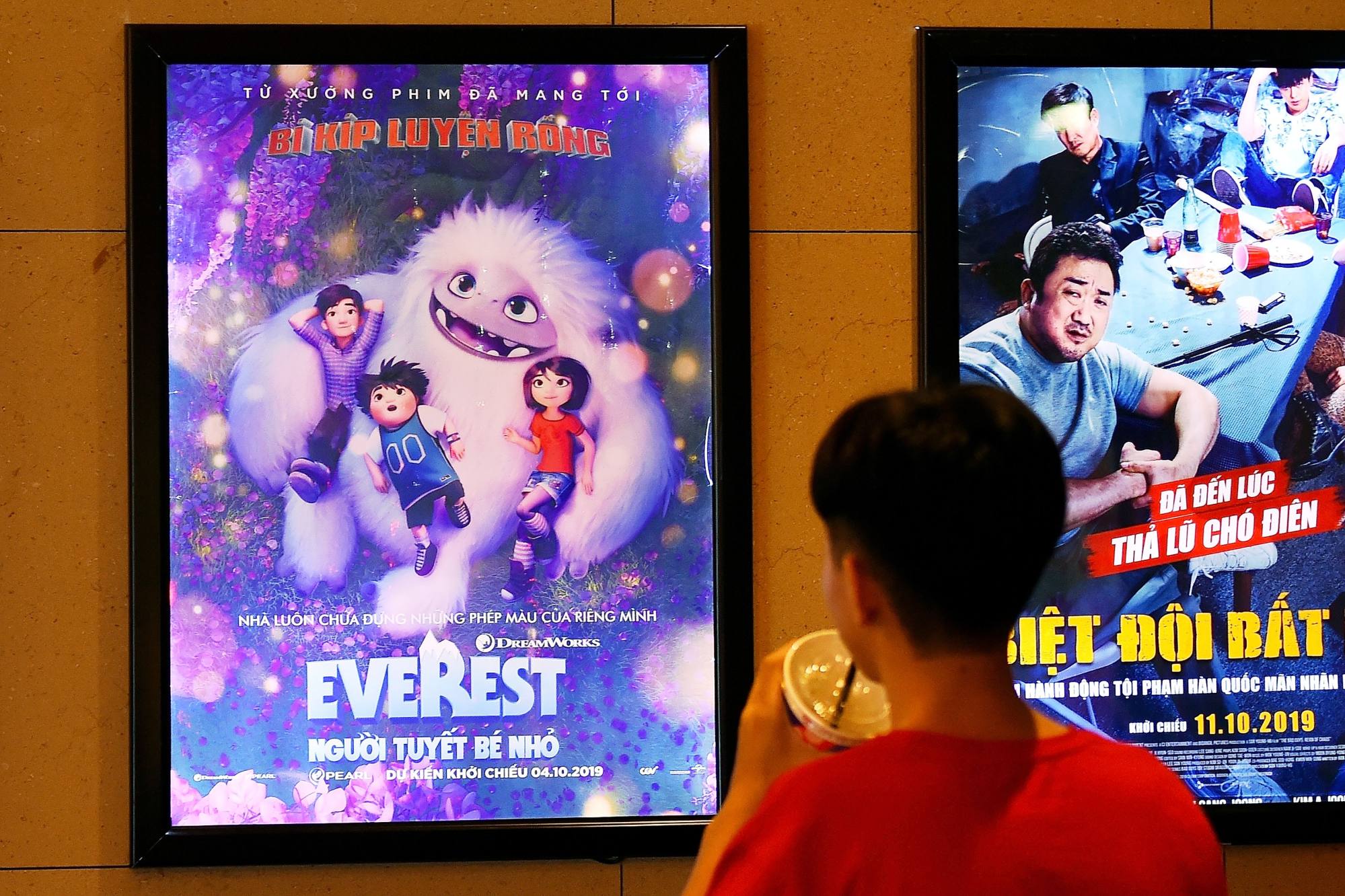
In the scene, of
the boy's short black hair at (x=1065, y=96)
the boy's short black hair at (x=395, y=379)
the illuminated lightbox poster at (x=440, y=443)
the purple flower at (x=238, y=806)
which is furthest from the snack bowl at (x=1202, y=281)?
the purple flower at (x=238, y=806)

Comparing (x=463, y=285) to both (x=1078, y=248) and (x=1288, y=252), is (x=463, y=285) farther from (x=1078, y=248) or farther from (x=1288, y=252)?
(x=1288, y=252)

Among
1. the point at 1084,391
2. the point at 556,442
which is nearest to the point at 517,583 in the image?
the point at 556,442

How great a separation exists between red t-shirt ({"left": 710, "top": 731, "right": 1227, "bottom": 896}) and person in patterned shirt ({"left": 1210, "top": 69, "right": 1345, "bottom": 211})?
1318 mm

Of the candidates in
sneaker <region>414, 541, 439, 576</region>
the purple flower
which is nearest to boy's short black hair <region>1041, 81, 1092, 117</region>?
sneaker <region>414, 541, 439, 576</region>

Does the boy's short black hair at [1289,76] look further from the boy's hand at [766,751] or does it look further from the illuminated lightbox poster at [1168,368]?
the boy's hand at [766,751]

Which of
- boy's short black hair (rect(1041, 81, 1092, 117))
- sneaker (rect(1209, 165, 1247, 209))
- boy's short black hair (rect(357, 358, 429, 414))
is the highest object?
boy's short black hair (rect(1041, 81, 1092, 117))

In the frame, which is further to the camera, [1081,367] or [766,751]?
[1081,367]

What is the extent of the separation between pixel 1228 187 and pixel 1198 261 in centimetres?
12

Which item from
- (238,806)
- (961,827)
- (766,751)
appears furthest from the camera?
(238,806)

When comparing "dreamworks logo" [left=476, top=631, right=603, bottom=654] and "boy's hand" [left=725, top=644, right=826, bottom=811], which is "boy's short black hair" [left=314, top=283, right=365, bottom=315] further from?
"boy's hand" [left=725, top=644, right=826, bottom=811]

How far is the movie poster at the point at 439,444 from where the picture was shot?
1.70 meters

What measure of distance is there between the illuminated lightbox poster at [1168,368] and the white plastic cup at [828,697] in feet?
3.09

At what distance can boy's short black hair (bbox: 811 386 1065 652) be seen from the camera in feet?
2.31

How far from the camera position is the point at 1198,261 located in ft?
5.78
